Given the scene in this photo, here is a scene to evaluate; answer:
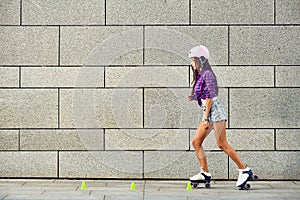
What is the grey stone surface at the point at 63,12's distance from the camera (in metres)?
11.4

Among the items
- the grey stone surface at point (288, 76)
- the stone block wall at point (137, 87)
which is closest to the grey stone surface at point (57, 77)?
the stone block wall at point (137, 87)

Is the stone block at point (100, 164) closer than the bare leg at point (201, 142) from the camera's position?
No

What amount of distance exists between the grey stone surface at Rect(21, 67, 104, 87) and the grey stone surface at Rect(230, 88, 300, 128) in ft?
7.64

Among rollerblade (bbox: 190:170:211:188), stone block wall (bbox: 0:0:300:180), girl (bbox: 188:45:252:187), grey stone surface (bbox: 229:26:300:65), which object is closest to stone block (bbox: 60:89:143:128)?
stone block wall (bbox: 0:0:300:180)

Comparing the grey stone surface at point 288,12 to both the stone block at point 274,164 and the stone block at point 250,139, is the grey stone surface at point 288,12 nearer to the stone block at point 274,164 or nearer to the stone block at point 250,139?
the stone block at point 250,139

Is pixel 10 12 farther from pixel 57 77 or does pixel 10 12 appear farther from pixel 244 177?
pixel 244 177

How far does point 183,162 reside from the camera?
1136cm

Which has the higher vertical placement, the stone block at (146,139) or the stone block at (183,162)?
A: the stone block at (146,139)

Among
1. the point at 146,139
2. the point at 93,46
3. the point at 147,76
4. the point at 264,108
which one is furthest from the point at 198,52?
the point at 93,46

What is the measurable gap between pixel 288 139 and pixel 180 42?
2.47 metres

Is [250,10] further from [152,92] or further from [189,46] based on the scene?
[152,92]

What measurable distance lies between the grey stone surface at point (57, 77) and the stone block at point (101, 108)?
14 centimetres

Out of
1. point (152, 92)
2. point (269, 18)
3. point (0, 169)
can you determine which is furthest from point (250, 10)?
point (0, 169)

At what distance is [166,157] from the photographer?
37.2 feet
